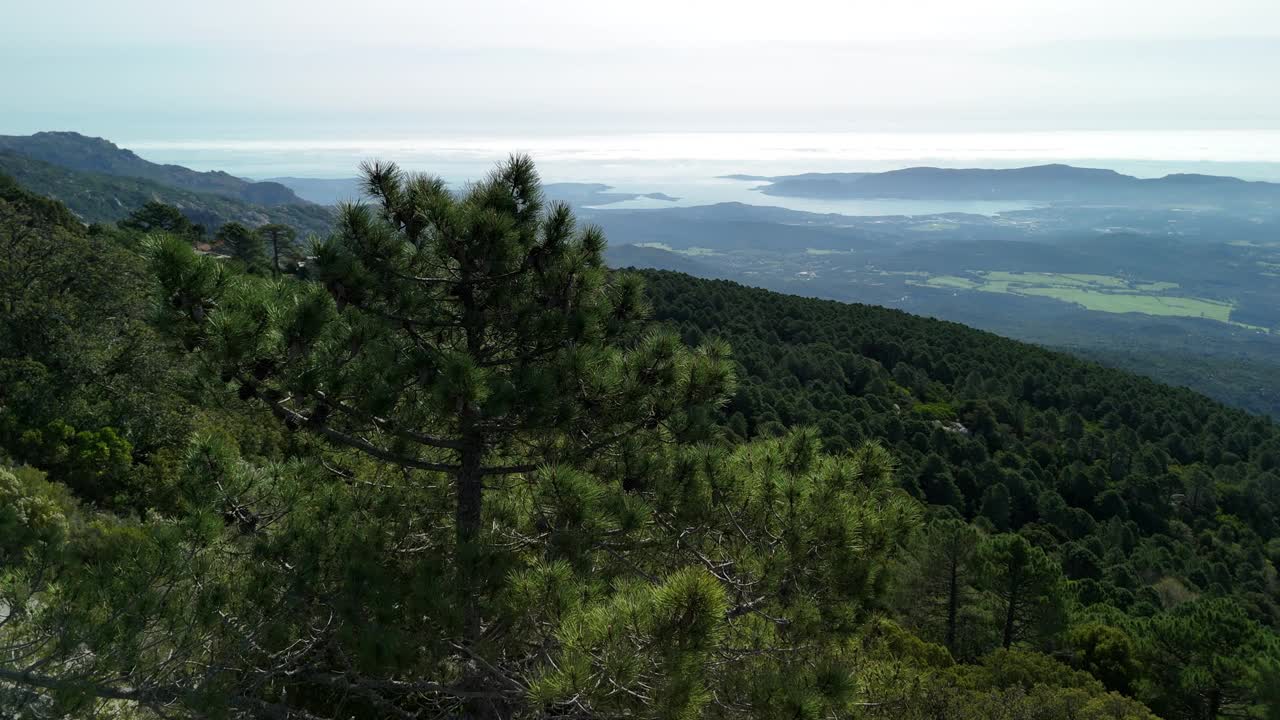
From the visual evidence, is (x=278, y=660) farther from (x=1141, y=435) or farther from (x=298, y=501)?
(x=1141, y=435)

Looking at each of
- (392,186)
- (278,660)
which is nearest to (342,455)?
(278,660)

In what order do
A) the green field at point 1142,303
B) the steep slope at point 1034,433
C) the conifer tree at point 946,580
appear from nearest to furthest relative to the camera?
1. the conifer tree at point 946,580
2. the steep slope at point 1034,433
3. the green field at point 1142,303

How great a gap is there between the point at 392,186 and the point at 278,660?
3.06 metres

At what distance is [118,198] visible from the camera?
397 ft

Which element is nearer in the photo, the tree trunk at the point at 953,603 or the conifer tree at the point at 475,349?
the conifer tree at the point at 475,349

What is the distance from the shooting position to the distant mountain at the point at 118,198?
110 meters

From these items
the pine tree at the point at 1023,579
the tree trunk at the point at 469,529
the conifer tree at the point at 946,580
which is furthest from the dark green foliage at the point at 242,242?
the tree trunk at the point at 469,529

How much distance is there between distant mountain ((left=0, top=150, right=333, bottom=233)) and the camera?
361 feet

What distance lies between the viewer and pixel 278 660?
4.06 meters

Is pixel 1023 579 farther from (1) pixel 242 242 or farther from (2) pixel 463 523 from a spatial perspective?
(1) pixel 242 242

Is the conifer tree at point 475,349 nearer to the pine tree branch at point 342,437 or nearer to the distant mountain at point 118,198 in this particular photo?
the pine tree branch at point 342,437

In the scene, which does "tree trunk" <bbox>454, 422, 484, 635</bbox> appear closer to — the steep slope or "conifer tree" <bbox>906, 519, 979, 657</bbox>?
"conifer tree" <bbox>906, 519, 979, 657</bbox>

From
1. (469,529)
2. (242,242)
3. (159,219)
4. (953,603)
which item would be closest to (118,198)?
(159,219)

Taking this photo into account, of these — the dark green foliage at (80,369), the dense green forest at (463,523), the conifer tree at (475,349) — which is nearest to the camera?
the dense green forest at (463,523)
